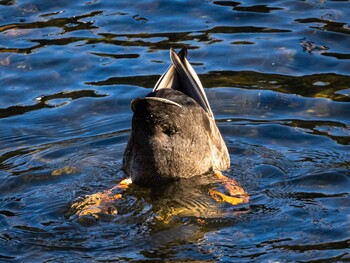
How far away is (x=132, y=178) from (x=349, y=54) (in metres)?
3.83

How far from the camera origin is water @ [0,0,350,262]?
22.1ft

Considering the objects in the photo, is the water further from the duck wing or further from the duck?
the duck wing

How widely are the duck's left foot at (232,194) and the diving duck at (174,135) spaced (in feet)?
1.03

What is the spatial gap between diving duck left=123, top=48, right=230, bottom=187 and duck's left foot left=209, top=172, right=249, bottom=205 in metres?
0.31

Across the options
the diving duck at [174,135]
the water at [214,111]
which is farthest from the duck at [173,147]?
the water at [214,111]

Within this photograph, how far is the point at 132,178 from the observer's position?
8008 millimetres

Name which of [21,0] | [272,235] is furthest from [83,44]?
[272,235]

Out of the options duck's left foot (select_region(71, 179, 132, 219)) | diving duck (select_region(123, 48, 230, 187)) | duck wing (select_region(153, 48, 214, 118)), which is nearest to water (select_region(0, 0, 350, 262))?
duck's left foot (select_region(71, 179, 132, 219))

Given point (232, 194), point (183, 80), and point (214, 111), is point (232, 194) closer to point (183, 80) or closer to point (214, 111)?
point (183, 80)

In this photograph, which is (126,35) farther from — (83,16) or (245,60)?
(245,60)

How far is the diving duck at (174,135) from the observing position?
24.3 ft

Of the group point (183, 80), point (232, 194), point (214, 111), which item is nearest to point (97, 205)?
point (232, 194)

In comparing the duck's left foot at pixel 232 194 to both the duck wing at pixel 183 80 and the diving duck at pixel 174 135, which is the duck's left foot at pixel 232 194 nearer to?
the diving duck at pixel 174 135

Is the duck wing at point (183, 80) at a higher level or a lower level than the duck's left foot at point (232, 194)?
higher
